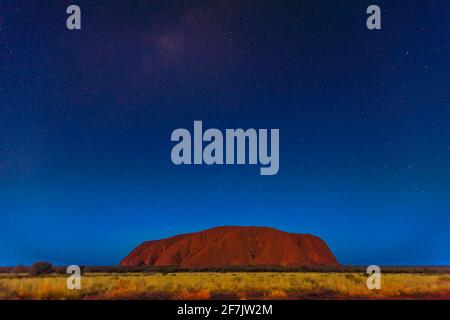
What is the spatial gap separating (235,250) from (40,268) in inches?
2468

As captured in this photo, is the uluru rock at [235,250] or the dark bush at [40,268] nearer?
the dark bush at [40,268]

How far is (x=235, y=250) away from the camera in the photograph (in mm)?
108875

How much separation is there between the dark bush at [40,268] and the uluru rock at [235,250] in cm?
4828

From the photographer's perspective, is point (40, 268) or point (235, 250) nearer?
point (40, 268)

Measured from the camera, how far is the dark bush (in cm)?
4981

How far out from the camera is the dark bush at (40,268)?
4981 centimetres

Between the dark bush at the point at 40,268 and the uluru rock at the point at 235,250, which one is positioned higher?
the dark bush at the point at 40,268

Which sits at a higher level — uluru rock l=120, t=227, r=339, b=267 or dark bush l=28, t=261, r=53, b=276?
dark bush l=28, t=261, r=53, b=276

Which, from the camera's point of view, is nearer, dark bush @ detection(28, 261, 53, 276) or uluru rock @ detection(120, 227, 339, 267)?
dark bush @ detection(28, 261, 53, 276)

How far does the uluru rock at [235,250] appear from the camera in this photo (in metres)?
104

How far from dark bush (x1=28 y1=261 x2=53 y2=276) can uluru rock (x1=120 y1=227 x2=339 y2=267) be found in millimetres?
48275

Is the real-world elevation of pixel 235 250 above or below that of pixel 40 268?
below
